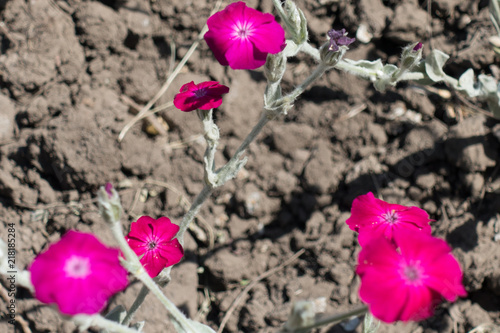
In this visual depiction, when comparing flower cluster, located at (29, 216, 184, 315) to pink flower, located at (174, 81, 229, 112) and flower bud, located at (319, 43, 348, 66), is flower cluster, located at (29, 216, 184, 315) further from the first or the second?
flower bud, located at (319, 43, 348, 66)

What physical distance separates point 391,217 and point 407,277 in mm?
507

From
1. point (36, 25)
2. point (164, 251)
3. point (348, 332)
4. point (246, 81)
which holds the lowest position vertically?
point (348, 332)

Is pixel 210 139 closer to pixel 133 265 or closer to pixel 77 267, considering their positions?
pixel 133 265

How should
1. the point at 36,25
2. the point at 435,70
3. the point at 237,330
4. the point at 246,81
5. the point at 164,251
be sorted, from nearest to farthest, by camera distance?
the point at 164,251, the point at 435,70, the point at 237,330, the point at 36,25, the point at 246,81

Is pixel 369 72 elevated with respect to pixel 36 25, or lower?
lower

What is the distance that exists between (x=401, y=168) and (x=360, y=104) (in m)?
0.57

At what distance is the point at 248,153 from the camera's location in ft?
10.5

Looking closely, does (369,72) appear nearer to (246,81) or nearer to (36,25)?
(246,81)

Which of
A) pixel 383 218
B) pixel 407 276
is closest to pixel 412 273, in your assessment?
pixel 407 276

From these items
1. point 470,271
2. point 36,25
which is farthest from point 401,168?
point 36,25

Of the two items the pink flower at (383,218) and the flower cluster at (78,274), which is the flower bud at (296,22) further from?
the flower cluster at (78,274)

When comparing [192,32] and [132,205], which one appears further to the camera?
[192,32]

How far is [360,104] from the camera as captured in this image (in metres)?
3.27

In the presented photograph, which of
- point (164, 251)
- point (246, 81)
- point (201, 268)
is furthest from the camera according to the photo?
point (246, 81)
